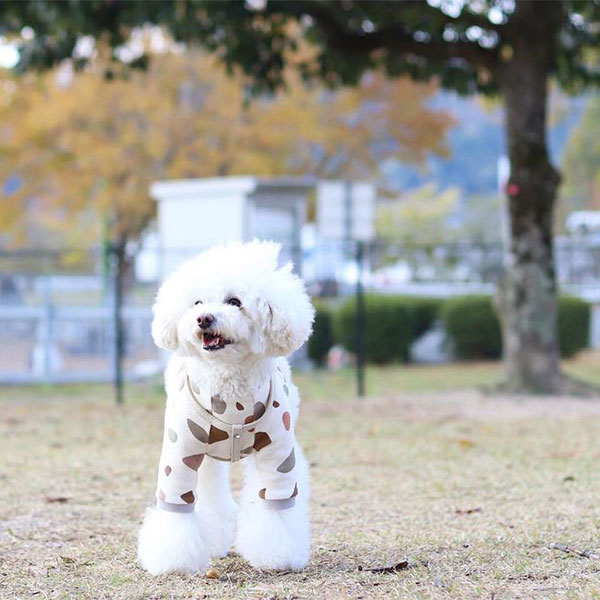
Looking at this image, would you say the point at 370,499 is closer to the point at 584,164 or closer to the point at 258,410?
the point at 258,410

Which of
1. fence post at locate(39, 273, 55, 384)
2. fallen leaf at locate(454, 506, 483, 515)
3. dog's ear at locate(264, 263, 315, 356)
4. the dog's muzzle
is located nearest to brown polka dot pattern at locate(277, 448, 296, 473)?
dog's ear at locate(264, 263, 315, 356)

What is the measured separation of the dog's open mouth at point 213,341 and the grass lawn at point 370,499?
88cm

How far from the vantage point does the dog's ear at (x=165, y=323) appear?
12.2ft

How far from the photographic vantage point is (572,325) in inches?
587

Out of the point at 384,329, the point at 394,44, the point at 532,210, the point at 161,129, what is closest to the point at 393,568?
the point at 532,210

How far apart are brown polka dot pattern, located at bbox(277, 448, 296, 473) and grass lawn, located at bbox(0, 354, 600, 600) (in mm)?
396

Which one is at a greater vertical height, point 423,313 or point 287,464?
point 423,313

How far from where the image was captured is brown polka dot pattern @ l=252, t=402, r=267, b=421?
386cm

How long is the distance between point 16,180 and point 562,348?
11968mm

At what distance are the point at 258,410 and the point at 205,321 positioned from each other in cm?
52

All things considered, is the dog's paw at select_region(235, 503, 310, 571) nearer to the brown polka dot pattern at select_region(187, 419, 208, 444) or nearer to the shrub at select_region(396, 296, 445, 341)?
the brown polka dot pattern at select_region(187, 419, 208, 444)

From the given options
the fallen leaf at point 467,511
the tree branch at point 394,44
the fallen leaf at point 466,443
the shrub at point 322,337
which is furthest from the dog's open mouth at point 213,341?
the shrub at point 322,337

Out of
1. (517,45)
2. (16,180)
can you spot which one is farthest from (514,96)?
(16,180)

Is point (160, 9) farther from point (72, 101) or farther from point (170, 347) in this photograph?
point (72, 101)
